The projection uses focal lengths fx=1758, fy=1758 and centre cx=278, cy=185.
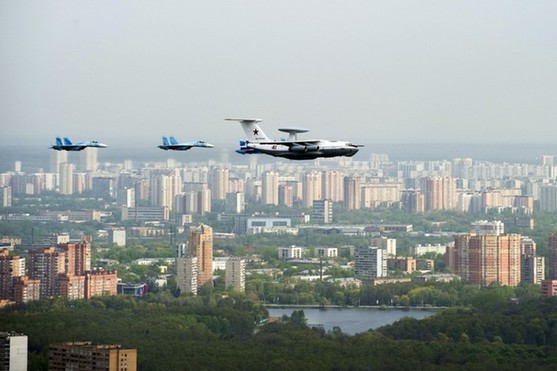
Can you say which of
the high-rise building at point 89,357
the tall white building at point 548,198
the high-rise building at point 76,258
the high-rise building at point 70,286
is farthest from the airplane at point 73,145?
the tall white building at point 548,198

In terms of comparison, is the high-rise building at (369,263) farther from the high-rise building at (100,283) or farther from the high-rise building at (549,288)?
the high-rise building at (100,283)

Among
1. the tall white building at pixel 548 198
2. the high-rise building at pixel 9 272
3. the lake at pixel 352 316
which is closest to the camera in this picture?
the lake at pixel 352 316

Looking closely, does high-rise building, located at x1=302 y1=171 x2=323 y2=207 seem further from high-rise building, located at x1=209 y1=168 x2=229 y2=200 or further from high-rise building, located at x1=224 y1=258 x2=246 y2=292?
high-rise building, located at x1=224 y1=258 x2=246 y2=292

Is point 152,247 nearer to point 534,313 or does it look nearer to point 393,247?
point 393,247

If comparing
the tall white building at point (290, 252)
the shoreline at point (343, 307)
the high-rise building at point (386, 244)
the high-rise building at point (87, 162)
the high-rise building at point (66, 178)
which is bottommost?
the shoreline at point (343, 307)

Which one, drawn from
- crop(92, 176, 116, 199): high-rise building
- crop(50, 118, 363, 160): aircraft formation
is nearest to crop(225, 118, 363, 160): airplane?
crop(50, 118, 363, 160): aircraft formation

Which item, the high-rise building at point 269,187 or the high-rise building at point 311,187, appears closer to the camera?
the high-rise building at point 269,187

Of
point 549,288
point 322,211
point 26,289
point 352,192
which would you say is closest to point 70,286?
point 26,289

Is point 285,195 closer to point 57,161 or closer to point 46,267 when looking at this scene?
point 57,161
